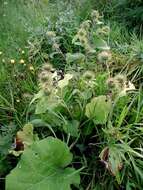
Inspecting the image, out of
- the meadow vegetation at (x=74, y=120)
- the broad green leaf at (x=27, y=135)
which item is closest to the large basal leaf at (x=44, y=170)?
the meadow vegetation at (x=74, y=120)

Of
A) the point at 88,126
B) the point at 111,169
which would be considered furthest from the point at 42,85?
the point at 111,169

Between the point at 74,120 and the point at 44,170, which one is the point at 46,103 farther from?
the point at 44,170

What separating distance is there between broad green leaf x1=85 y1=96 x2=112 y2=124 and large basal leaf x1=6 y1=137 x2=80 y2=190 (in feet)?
0.98

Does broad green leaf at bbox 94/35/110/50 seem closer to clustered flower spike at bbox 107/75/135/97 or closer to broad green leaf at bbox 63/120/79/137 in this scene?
clustered flower spike at bbox 107/75/135/97

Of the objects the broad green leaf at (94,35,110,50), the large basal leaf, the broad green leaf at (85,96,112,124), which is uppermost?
the broad green leaf at (94,35,110,50)

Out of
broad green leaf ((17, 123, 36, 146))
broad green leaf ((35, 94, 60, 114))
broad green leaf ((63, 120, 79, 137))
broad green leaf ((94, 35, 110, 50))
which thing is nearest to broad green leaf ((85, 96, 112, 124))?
broad green leaf ((63, 120, 79, 137))

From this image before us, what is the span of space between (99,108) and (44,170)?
1.69ft

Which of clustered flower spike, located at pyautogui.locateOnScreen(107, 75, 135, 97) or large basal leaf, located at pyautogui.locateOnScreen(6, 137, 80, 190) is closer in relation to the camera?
large basal leaf, located at pyautogui.locateOnScreen(6, 137, 80, 190)

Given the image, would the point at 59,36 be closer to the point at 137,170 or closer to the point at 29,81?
the point at 29,81

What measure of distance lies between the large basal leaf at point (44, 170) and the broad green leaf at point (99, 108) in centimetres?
30

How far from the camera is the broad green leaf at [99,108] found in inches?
110

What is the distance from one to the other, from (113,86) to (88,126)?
32 cm

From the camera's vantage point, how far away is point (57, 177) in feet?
8.73

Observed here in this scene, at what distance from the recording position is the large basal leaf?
2592 millimetres
